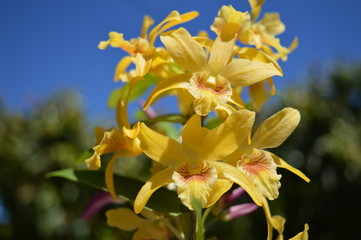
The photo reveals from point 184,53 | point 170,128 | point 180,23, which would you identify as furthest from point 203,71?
point 170,128

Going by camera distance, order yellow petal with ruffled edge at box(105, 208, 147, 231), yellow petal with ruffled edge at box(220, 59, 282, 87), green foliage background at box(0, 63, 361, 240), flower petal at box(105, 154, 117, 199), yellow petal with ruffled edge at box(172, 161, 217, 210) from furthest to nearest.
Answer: green foliage background at box(0, 63, 361, 240), yellow petal with ruffled edge at box(105, 208, 147, 231), flower petal at box(105, 154, 117, 199), yellow petal with ruffled edge at box(220, 59, 282, 87), yellow petal with ruffled edge at box(172, 161, 217, 210)

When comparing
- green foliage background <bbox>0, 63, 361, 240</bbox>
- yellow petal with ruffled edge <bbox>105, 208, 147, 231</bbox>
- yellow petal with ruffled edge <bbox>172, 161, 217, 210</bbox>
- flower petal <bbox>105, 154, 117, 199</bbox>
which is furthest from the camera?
green foliage background <bbox>0, 63, 361, 240</bbox>

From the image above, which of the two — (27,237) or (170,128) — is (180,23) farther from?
(27,237)

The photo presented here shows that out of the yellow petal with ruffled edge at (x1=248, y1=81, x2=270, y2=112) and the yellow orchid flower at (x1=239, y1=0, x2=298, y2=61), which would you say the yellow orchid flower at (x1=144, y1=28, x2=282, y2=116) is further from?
the yellow petal with ruffled edge at (x1=248, y1=81, x2=270, y2=112)

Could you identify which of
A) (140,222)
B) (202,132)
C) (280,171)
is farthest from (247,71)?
(280,171)

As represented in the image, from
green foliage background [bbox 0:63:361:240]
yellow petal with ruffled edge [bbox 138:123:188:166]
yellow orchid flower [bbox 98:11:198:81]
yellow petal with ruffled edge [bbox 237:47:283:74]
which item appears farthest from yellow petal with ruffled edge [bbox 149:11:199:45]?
green foliage background [bbox 0:63:361:240]

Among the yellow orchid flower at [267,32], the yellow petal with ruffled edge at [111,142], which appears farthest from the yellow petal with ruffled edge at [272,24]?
the yellow petal with ruffled edge at [111,142]
